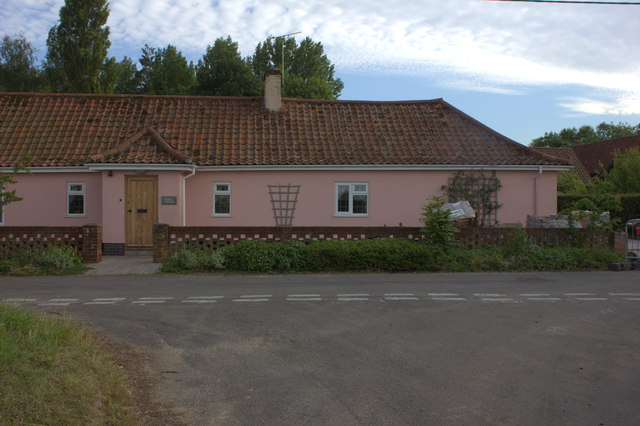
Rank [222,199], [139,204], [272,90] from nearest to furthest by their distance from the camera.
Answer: [139,204], [222,199], [272,90]

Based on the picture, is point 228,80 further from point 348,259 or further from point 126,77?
point 348,259

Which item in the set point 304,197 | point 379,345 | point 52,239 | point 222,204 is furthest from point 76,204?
point 379,345

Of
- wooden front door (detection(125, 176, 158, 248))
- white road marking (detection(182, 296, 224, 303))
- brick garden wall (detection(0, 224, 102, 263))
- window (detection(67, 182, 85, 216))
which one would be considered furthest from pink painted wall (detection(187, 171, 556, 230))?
white road marking (detection(182, 296, 224, 303))

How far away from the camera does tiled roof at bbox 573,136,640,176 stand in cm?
4784

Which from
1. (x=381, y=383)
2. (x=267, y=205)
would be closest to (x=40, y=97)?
(x=267, y=205)

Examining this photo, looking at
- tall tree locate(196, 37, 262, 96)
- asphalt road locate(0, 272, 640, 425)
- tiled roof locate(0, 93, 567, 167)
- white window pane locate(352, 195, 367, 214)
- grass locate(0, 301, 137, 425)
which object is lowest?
asphalt road locate(0, 272, 640, 425)

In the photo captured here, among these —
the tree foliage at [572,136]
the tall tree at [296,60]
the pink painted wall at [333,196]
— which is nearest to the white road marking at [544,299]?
the pink painted wall at [333,196]

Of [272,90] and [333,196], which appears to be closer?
[333,196]

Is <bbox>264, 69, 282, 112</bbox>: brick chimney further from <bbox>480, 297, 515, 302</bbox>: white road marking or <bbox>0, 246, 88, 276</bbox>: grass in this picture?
<bbox>480, 297, 515, 302</bbox>: white road marking

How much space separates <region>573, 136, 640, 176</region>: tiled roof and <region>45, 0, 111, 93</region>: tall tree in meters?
40.7

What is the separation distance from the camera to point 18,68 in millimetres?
46625

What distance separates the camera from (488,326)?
8.45m

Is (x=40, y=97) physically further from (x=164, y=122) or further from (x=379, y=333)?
(x=379, y=333)

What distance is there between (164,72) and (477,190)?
137 feet
